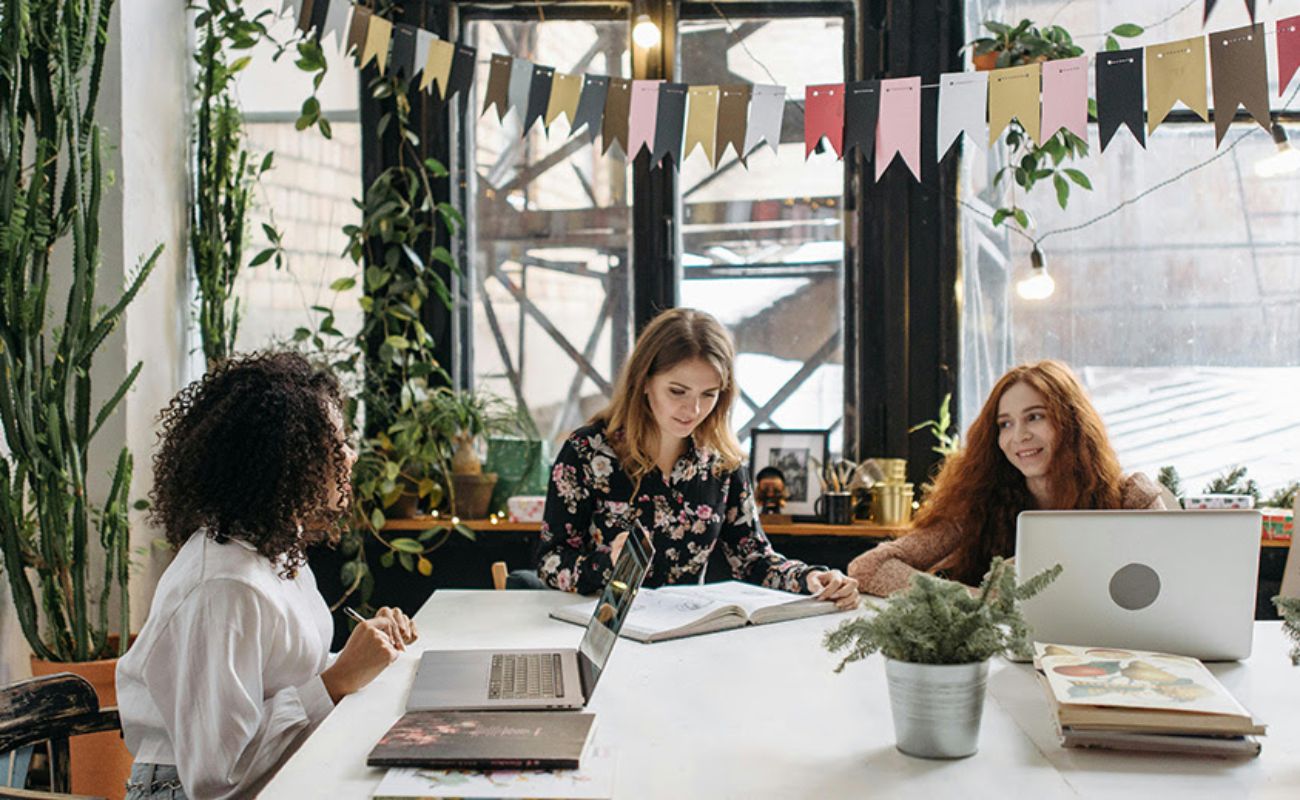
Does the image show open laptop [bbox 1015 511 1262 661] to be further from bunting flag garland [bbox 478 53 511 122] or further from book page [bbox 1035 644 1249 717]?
bunting flag garland [bbox 478 53 511 122]

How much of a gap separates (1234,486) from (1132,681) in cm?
222

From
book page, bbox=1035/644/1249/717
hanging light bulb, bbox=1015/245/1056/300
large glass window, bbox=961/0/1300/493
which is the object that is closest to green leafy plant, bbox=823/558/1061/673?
book page, bbox=1035/644/1249/717

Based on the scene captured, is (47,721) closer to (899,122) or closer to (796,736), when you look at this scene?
(796,736)

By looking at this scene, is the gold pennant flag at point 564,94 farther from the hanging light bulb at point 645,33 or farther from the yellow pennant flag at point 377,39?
the hanging light bulb at point 645,33

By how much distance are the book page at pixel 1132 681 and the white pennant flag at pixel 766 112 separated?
5.15ft

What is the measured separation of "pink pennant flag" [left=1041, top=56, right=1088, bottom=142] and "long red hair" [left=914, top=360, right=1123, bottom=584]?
52 centimetres

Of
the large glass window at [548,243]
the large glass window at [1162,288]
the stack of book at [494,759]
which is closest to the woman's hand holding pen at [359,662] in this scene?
the stack of book at [494,759]

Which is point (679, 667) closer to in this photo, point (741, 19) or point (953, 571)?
point (953, 571)

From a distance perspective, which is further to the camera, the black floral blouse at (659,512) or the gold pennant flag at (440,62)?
the gold pennant flag at (440,62)

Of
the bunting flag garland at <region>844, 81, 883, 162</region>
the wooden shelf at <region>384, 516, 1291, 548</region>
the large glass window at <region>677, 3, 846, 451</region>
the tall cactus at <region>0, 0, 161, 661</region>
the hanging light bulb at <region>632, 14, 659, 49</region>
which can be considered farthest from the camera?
the large glass window at <region>677, 3, 846, 451</region>

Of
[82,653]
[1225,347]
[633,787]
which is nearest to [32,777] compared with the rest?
[82,653]

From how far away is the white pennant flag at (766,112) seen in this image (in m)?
2.85

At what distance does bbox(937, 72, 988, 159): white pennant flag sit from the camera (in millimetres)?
2691

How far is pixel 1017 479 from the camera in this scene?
8.56 ft
